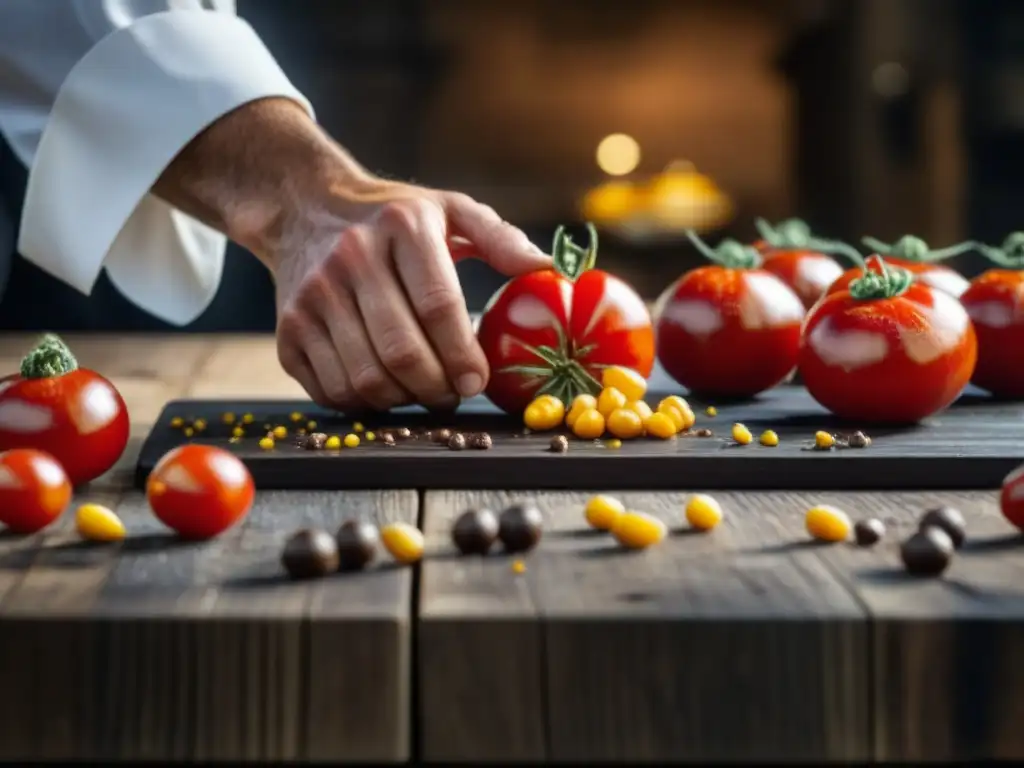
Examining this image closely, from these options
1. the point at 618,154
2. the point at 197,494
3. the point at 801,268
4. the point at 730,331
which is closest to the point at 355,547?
the point at 197,494

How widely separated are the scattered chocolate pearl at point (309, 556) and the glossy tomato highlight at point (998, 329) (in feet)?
2.80

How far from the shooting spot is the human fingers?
116 cm

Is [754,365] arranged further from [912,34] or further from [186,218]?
[912,34]

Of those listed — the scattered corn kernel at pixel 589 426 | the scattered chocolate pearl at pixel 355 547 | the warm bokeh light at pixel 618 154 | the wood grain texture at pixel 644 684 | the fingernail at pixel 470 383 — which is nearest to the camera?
the wood grain texture at pixel 644 684

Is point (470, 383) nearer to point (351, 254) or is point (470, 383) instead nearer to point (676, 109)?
point (351, 254)

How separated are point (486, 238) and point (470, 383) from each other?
0.45 feet

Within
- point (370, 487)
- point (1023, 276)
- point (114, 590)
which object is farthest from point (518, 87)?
point (114, 590)

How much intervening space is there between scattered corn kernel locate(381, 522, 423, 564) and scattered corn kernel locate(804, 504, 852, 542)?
0.22 meters

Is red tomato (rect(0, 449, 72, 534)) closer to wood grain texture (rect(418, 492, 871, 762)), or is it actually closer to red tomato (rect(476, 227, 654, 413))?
wood grain texture (rect(418, 492, 871, 762))

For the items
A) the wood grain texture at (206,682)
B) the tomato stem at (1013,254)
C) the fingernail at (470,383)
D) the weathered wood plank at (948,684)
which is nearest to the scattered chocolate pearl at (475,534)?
the wood grain texture at (206,682)

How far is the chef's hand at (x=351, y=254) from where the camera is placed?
116 centimetres

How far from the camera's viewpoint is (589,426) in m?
1.08

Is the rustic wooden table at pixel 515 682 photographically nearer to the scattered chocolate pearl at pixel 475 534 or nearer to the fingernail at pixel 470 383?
the scattered chocolate pearl at pixel 475 534

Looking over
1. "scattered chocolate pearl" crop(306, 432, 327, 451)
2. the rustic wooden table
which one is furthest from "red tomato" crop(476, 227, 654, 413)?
the rustic wooden table
